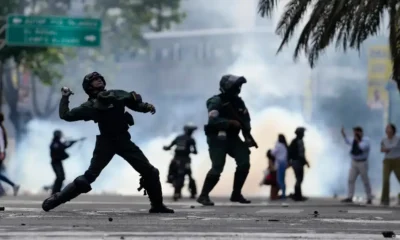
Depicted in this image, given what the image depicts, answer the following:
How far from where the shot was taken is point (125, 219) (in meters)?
15.8

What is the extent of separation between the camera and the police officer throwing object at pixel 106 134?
17047 millimetres

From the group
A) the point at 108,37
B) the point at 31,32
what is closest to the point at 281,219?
the point at 31,32

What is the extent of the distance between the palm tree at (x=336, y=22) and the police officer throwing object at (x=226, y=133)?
391 cm

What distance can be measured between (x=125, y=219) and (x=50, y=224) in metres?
1.26

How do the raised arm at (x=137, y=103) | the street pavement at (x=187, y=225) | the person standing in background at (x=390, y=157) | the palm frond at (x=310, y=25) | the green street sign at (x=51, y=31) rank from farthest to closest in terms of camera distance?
the green street sign at (x=51, y=31) → the person standing in background at (x=390, y=157) → the palm frond at (x=310, y=25) → the raised arm at (x=137, y=103) → the street pavement at (x=187, y=225)

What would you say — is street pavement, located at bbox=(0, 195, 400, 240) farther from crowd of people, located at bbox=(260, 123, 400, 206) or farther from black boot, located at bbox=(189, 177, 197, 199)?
black boot, located at bbox=(189, 177, 197, 199)

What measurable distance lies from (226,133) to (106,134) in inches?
178

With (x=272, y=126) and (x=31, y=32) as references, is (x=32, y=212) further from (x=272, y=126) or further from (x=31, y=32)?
(x=272, y=126)

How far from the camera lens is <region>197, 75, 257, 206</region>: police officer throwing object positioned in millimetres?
21656

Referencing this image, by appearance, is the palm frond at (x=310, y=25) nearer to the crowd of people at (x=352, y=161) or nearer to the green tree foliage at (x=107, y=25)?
the crowd of people at (x=352, y=161)

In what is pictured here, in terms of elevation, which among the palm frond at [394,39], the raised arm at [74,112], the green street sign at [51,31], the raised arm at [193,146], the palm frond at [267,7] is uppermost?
the green street sign at [51,31]

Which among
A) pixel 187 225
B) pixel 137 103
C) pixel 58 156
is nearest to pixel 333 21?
pixel 58 156

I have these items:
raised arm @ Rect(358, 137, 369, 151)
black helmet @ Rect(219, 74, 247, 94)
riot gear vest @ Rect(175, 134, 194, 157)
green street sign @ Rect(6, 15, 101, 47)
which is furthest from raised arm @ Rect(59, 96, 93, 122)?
green street sign @ Rect(6, 15, 101, 47)

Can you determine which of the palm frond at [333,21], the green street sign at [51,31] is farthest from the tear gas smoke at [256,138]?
the palm frond at [333,21]
